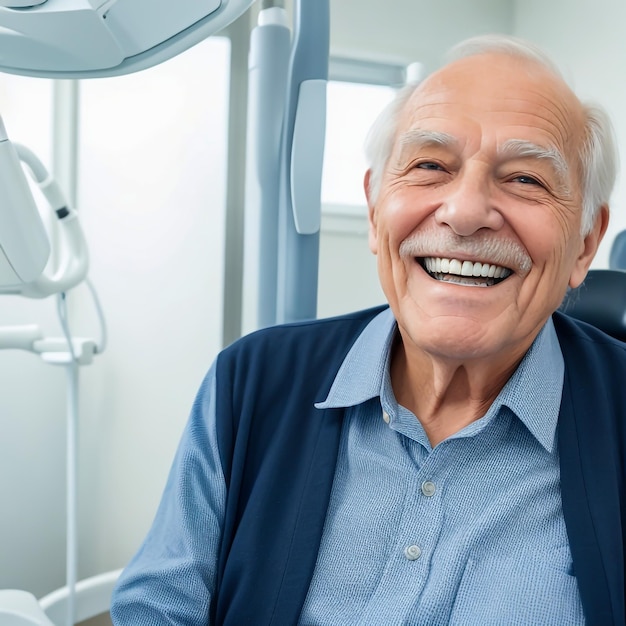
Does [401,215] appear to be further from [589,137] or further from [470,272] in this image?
[589,137]

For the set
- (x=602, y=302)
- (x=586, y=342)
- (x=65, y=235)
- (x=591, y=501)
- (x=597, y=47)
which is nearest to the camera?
(x=591, y=501)

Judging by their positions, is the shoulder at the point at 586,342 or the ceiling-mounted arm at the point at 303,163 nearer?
the shoulder at the point at 586,342

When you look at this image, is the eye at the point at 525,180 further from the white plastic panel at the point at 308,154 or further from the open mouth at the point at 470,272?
the white plastic panel at the point at 308,154

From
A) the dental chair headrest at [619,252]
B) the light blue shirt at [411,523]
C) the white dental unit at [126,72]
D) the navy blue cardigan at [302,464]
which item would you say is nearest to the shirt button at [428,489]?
the light blue shirt at [411,523]

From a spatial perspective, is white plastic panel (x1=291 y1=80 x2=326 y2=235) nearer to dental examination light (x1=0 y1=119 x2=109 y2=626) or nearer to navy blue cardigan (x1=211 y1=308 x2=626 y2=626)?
navy blue cardigan (x1=211 y1=308 x2=626 y2=626)

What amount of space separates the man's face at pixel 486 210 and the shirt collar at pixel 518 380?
0.13ft

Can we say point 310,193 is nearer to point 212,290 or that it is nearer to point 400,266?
point 400,266

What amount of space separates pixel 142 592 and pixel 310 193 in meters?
0.74

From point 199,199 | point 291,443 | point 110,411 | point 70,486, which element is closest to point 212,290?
point 199,199

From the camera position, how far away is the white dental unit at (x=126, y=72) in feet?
2.49

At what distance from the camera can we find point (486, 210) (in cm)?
94

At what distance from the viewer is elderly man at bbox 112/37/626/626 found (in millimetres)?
902

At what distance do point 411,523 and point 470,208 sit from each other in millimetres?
413

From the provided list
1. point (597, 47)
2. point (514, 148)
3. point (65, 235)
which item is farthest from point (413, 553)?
point (597, 47)
